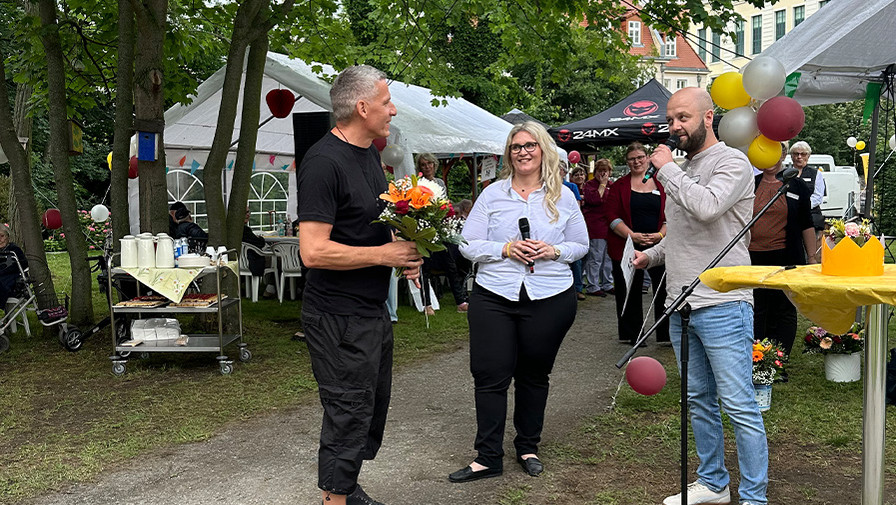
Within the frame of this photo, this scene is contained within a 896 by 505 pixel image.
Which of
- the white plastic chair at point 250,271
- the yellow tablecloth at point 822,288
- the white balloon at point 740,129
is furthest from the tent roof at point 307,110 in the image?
the yellow tablecloth at point 822,288

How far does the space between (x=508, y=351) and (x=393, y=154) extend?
565cm

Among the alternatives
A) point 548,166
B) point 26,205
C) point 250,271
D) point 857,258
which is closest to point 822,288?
point 857,258

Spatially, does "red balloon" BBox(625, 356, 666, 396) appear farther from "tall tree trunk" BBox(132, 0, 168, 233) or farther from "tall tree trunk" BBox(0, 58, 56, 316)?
"tall tree trunk" BBox(0, 58, 56, 316)

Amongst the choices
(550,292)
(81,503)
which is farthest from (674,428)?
(81,503)

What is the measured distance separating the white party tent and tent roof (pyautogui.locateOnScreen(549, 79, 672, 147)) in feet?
3.86

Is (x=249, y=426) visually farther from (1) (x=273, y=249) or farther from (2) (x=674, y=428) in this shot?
(1) (x=273, y=249)

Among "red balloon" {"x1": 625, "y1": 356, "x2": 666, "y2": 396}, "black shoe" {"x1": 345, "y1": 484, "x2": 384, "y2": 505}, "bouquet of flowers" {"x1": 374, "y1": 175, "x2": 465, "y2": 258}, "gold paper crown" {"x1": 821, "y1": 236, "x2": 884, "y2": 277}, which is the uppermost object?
"bouquet of flowers" {"x1": 374, "y1": 175, "x2": 465, "y2": 258}

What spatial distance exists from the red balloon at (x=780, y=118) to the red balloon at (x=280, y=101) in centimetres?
770

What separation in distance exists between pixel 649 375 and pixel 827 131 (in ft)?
139

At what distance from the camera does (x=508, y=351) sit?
14.7 feet

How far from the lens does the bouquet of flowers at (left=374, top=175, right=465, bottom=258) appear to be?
3.42 meters

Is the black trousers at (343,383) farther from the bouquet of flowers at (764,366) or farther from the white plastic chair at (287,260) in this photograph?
the white plastic chair at (287,260)

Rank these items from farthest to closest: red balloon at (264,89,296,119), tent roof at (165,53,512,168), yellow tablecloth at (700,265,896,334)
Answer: red balloon at (264,89,296,119) < tent roof at (165,53,512,168) < yellow tablecloth at (700,265,896,334)

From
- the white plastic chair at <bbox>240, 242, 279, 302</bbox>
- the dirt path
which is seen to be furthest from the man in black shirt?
the white plastic chair at <bbox>240, 242, 279, 302</bbox>
